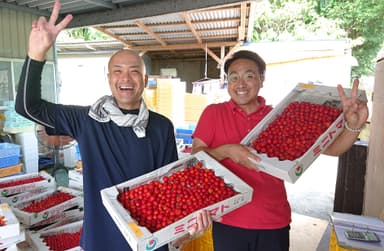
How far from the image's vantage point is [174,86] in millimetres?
7113

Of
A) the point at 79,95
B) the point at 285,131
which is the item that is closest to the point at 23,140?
the point at 285,131

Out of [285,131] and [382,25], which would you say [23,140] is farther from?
[382,25]

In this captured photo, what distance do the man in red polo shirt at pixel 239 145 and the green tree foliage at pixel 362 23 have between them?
39.2 feet

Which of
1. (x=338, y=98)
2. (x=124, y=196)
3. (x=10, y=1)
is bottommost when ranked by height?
(x=124, y=196)

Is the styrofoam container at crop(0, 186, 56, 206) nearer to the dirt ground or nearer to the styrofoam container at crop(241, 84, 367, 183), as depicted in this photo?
the styrofoam container at crop(241, 84, 367, 183)

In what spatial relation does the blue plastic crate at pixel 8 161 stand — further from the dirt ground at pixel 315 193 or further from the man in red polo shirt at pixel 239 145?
the dirt ground at pixel 315 193

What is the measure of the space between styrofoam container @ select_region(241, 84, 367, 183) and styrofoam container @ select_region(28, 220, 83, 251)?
1.28 meters

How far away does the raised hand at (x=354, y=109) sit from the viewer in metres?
1.26

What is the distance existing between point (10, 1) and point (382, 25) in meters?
12.9

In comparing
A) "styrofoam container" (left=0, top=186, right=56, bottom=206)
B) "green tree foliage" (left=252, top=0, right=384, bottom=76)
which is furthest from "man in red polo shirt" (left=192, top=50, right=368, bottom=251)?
"green tree foliage" (left=252, top=0, right=384, bottom=76)

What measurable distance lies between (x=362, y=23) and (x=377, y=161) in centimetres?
1142

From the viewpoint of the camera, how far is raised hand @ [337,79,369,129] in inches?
49.5

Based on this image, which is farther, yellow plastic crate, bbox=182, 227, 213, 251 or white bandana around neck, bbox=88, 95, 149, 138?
yellow plastic crate, bbox=182, 227, 213, 251

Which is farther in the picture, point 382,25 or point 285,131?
point 382,25
